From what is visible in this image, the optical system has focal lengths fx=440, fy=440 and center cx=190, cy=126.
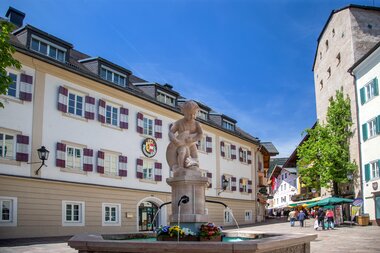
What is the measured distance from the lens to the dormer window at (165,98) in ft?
116

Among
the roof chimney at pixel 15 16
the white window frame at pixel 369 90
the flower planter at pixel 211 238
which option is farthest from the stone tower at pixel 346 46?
the flower planter at pixel 211 238

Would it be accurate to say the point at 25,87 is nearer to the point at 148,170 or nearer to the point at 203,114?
the point at 148,170

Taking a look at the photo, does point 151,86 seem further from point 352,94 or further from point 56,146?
point 352,94

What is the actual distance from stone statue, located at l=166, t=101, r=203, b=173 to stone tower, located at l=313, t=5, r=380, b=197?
2706cm

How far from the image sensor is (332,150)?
122ft

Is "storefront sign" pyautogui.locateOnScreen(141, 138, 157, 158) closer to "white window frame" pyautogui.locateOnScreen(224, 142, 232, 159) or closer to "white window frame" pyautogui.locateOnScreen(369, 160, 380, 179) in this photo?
"white window frame" pyautogui.locateOnScreen(224, 142, 232, 159)

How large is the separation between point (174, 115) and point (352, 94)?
15057 mm

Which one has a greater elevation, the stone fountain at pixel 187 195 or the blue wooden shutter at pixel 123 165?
the blue wooden shutter at pixel 123 165

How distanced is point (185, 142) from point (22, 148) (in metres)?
14.1

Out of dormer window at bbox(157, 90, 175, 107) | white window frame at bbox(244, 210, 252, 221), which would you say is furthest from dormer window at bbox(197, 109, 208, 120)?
white window frame at bbox(244, 210, 252, 221)

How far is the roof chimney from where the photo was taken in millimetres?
28750

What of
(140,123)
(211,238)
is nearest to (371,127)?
(140,123)

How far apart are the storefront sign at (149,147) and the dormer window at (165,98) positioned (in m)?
4.33

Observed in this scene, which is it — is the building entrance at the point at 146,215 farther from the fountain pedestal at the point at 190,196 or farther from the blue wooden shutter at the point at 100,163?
the fountain pedestal at the point at 190,196
